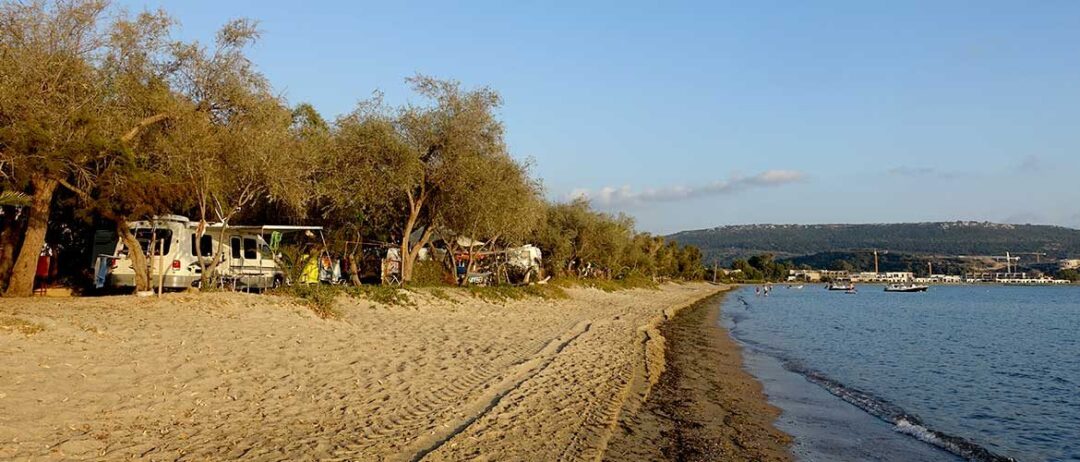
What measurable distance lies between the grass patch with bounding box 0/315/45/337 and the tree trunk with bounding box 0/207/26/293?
315 inches

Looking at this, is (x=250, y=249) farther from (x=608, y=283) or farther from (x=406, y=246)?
(x=608, y=283)

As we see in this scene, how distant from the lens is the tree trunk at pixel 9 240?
727 inches

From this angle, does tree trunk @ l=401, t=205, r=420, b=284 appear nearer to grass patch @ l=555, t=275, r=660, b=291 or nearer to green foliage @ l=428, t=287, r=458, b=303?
green foliage @ l=428, t=287, r=458, b=303

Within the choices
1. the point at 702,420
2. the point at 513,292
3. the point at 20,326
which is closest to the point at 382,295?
the point at 20,326

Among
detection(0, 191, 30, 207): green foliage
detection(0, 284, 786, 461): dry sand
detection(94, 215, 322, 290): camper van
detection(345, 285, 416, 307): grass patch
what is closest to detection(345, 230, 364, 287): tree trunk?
detection(345, 285, 416, 307): grass patch

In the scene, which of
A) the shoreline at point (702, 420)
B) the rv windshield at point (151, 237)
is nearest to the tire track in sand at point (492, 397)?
the shoreline at point (702, 420)

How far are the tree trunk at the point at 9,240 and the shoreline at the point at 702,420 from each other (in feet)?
51.5

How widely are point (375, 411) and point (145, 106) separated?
1192 centimetres

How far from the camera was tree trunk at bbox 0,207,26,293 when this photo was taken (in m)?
18.5

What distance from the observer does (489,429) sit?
9.65m

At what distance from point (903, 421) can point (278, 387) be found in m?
10.6

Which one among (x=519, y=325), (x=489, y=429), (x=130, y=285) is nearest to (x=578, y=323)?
(x=519, y=325)

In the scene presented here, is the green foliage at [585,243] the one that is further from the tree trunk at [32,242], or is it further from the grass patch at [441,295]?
the tree trunk at [32,242]

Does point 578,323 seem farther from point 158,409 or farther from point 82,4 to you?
point 158,409
